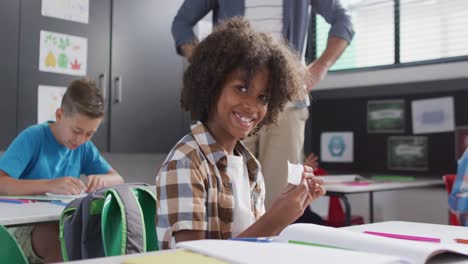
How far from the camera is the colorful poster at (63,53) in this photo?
9.06 feet

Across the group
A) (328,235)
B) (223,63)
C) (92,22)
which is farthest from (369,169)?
(328,235)

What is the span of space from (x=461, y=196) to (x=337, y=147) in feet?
5.08

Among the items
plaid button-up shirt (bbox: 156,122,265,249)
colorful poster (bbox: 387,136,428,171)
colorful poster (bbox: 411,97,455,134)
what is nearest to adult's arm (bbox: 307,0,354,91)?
plaid button-up shirt (bbox: 156,122,265,249)

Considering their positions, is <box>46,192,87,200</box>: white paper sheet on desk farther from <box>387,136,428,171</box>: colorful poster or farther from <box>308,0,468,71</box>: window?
<box>387,136,428,171</box>: colorful poster

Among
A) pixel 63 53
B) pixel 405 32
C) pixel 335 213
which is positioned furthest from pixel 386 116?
pixel 63 53

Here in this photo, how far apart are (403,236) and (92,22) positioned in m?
2.45

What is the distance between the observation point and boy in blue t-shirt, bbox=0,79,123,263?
1.92 metres

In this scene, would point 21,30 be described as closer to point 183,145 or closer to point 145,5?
point 145,5

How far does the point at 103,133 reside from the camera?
3049mm

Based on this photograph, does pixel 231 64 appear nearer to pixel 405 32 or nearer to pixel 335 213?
pixel 335 213

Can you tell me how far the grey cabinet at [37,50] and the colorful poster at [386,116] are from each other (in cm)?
161

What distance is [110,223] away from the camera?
1233 millimetres

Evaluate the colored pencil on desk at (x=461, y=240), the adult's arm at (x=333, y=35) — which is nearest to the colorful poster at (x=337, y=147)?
the adult's arm at (x=333, y=35)

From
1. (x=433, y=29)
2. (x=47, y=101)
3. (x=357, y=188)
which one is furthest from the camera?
(x=433, y=29)
